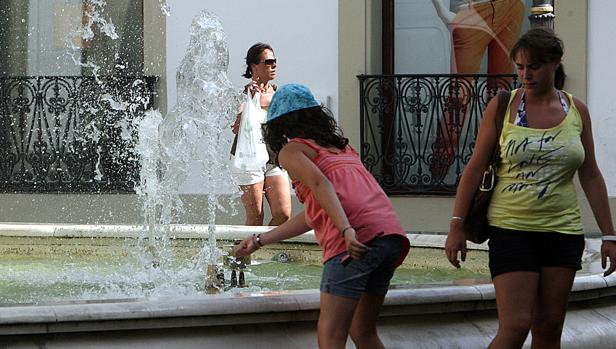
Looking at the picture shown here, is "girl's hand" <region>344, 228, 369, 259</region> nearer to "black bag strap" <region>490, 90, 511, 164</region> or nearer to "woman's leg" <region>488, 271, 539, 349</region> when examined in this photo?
"woman's leg" <region>488, 271, 539, 349</region>

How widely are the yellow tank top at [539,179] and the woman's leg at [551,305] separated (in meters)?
0.14

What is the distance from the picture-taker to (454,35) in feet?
47.4

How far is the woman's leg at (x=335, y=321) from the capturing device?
4.77 metres

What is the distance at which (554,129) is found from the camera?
16.4ft

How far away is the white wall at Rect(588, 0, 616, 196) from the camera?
1334cm

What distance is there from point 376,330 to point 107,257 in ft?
13.7

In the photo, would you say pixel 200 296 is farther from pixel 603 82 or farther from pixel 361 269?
pixel 603 82

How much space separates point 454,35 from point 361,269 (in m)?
9.84

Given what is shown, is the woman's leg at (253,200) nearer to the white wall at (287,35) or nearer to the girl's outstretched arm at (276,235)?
the white wall at (287,35)

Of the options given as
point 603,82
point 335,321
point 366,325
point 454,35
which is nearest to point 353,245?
point 335,321

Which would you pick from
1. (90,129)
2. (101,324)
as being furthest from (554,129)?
(90,129)

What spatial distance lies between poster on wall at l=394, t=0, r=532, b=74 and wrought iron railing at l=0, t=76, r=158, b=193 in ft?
8.65

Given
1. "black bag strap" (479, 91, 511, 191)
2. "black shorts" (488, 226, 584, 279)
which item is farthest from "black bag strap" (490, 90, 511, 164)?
"black shorts" (488, 226, 584, 279)

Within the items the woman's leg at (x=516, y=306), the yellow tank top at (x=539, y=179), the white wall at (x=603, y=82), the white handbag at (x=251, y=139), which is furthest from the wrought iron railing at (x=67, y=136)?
the woman's leg at (x=516, y=306)
